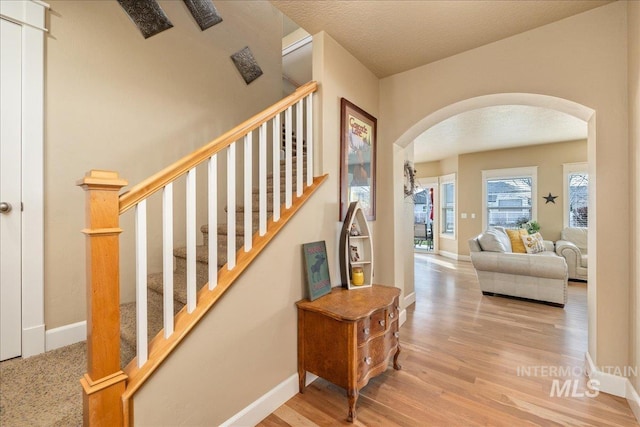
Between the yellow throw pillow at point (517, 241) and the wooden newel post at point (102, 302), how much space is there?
5131mm

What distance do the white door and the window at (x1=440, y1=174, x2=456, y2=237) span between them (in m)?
7.76

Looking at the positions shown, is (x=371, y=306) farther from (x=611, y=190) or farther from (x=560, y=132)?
(x=560, y=132)

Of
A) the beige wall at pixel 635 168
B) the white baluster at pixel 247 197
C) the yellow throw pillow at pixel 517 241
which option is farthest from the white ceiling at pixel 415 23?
the yellow throw pillow at pixel 517 241

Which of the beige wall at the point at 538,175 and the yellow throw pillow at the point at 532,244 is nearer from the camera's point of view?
the yellow throw pillow at the point at 532,244

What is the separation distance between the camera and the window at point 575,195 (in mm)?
5527

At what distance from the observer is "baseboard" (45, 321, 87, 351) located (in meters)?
1.68

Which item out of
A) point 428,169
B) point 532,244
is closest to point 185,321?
point 532,244

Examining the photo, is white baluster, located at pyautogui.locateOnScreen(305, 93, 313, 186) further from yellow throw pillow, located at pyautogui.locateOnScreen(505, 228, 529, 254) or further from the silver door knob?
yellow throw pillow, located at pyautogui.locateOnScreen(505, 228, 529, 254)

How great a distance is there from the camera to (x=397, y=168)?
114 inches

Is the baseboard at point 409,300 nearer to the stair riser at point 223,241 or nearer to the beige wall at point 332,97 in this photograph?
the beige wall at point 332,97

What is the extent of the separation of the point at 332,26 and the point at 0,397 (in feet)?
9.42

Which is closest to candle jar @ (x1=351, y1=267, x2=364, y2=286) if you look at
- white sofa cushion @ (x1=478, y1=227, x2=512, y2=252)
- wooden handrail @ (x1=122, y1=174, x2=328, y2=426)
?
wooden handrail @ (x1=122, y1=174, x2=328, y2=426)

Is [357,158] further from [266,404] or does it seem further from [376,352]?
[266,404]

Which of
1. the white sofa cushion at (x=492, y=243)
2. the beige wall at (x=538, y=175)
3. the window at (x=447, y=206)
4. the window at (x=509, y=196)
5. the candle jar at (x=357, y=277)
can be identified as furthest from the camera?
the window at (x=447, y=206)
